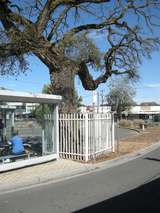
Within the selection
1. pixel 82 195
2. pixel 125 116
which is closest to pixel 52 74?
pixel 82 195

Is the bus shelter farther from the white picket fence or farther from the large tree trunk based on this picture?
the large tree trunk

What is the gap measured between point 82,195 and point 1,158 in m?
4.81

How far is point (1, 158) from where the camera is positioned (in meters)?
14.3

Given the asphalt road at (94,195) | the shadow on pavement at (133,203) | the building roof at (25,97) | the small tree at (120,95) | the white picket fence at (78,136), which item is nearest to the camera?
the shadow on pavement at (133,203)

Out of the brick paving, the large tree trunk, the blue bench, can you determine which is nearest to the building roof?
the blue bench

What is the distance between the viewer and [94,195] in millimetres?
10203

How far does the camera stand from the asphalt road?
8.77 m

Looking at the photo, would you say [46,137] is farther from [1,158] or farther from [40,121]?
[1,158]

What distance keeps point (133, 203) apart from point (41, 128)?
28.2ft

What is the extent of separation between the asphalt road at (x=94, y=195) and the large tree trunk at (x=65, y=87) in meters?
6.31

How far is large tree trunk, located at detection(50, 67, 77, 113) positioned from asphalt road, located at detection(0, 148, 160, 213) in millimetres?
6313

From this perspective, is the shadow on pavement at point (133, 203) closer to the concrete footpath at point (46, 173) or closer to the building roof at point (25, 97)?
the concrete footpath at point (46, 173)

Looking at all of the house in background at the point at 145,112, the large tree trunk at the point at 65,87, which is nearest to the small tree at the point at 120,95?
the house in background at the point at 145,112

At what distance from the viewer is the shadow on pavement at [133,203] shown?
8.52 meters
